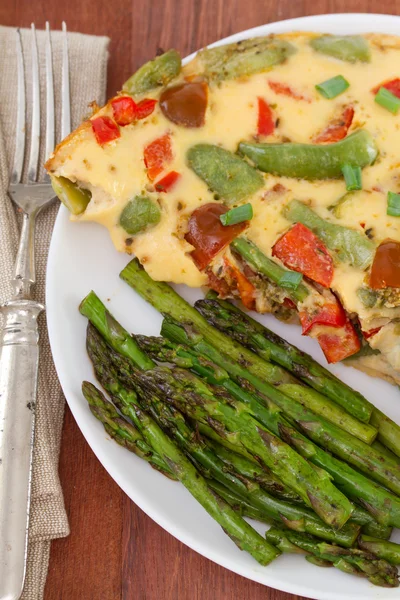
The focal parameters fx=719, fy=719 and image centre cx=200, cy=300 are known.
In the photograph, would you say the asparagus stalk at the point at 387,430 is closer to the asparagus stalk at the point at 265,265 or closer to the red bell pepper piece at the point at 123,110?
the asparagus stalk at the point at 265,265

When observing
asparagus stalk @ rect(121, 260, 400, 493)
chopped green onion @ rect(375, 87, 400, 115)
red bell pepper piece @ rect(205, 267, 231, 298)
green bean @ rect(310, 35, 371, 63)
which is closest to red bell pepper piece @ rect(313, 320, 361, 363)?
asparagus stalk @ rect(121, 260, 400, 493)

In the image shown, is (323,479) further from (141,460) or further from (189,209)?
(189,209)

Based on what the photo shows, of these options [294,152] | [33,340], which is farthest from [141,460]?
[294,152]

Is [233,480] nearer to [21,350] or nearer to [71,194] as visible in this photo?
[21,350]

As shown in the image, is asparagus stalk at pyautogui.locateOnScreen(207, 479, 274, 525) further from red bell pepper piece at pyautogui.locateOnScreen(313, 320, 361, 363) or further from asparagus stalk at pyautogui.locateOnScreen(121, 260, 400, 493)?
red bell pepper piece at pyautogui.locateOnScreen(313, 320, 361, 363)

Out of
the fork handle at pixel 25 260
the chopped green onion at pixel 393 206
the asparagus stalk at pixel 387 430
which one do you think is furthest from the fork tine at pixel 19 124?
the asparagus stalk at pixel 387 430
